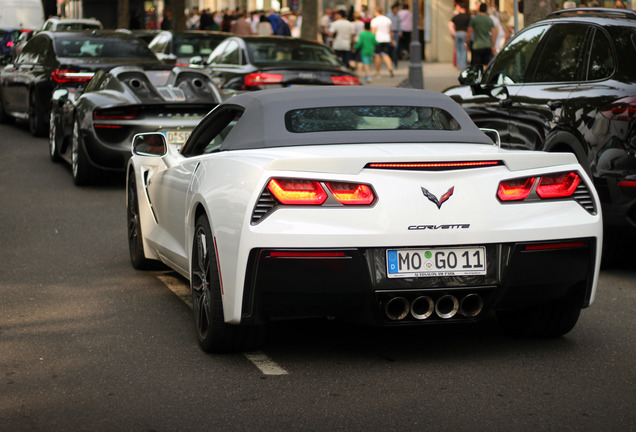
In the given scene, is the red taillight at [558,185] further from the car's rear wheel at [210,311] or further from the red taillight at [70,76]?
the red taillight at [70,76]

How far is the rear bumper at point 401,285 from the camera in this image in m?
5.67

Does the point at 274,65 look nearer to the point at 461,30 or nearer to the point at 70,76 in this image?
the point at 70,76

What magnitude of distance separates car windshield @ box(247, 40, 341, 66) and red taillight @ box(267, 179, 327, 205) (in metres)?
14.1

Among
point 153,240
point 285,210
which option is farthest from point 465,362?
point 153,240

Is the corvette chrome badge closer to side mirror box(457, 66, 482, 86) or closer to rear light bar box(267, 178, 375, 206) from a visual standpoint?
rear light bar box(267, 178, 375, 206)

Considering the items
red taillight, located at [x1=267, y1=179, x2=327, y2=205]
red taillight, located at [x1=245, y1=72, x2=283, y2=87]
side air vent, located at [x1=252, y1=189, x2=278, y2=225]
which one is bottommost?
red taillight, located at [x1=245, y1=72, x2=283, y2=87]

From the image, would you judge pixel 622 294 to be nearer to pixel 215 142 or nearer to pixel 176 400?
pixel 215 142

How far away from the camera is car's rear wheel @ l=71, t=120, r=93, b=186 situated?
1395 cm

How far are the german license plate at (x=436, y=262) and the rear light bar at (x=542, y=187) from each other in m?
0.30

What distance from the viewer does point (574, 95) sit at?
30.9ft

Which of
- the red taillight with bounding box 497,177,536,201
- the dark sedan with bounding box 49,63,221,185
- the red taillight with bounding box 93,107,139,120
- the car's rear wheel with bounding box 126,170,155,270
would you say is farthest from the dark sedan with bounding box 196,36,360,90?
the red taillight with bounding box 497,177,536,201

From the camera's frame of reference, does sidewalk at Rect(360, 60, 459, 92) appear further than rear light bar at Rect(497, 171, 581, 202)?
Yes

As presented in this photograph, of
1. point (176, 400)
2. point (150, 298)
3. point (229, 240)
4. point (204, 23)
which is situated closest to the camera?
point (176, 400)

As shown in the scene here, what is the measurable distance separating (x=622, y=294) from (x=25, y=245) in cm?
475
